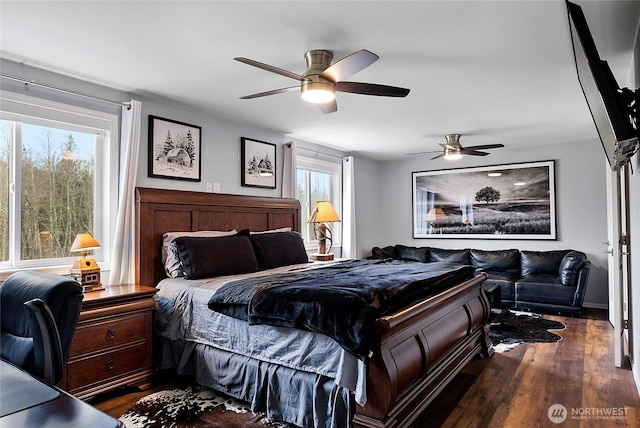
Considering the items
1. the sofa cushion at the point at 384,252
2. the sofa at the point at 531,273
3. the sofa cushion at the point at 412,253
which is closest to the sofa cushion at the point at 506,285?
the sofa at the point at 531,273

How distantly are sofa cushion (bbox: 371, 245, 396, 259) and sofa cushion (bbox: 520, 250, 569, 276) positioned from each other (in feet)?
6.78

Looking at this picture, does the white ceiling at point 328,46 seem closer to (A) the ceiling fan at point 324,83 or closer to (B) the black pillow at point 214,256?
(A) the ceiling fan at point 324,83

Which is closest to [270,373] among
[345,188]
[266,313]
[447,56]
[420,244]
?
[266,313]

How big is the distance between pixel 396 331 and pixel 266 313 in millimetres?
775

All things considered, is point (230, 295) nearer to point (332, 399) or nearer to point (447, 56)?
point (332, 399)

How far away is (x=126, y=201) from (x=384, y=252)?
4693 millimetres

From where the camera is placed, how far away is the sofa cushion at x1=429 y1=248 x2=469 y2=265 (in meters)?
6.48

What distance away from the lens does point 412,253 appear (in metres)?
6.95

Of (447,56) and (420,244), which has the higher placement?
(447,56)

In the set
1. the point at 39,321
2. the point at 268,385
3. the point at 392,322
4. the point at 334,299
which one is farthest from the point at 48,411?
the point at 268,385

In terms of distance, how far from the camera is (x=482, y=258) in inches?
248

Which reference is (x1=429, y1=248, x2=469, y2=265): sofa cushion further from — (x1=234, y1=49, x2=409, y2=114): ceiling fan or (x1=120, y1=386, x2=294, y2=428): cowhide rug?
(x1=120, y1=386, x2=294, y2=428): cowhide rug

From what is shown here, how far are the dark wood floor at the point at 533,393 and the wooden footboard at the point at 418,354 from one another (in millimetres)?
146

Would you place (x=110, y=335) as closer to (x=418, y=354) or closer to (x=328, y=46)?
(x=418, y=354)
